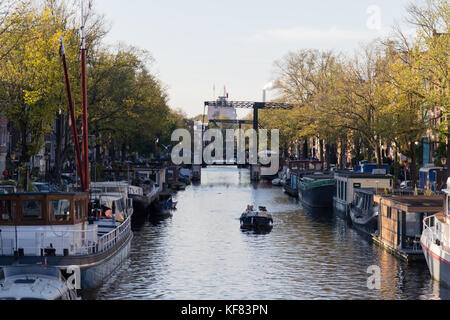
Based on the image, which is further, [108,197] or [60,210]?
[108,197]

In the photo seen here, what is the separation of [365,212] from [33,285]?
1525 inches

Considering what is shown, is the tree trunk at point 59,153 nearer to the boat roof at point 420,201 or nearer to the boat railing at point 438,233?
the boat roof at point 420,201

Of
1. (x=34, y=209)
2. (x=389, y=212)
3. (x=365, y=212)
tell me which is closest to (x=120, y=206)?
(x=389, y=212)

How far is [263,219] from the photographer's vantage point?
65500mm

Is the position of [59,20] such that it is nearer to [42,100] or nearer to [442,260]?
[42,100]

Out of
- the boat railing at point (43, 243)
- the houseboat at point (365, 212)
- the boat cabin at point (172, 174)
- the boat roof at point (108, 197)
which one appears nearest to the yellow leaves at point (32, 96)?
the boat roof at point (108, 197)

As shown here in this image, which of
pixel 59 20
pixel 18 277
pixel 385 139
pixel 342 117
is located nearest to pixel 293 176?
pixel 342 117

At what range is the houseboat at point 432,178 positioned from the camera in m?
79.1

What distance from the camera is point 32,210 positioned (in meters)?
36.7

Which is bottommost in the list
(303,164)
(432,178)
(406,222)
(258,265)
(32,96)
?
(258,265)

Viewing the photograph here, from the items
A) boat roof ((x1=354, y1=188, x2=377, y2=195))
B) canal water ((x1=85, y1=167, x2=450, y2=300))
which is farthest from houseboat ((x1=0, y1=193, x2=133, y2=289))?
boat roof ((x1=354, y1=188, x2=377, y2=195))

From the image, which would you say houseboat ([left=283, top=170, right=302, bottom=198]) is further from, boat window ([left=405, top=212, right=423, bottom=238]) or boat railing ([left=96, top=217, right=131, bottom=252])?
boat railing ([left=96, top=217, right=131, bottom=252])

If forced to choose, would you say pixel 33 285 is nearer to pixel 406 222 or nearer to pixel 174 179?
pixel 406 222
